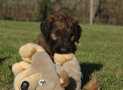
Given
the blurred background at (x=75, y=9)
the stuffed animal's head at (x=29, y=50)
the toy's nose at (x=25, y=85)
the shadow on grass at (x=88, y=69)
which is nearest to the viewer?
the toy's nose at (x=25, y=85)

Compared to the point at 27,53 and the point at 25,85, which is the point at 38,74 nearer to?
the point at 25,85

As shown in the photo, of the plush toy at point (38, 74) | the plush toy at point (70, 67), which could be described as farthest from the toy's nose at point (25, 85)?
the plush toy at point (70, 67)

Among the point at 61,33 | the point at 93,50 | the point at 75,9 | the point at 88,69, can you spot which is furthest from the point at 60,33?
the point at 75,9

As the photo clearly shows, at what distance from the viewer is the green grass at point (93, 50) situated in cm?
735

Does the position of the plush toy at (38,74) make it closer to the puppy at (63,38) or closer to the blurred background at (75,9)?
the puppy at (63,38)

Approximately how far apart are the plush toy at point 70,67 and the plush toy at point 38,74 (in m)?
0.16

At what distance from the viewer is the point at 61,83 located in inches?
220

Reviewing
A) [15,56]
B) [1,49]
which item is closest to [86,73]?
[15,56]

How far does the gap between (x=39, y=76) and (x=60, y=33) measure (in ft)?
1.91

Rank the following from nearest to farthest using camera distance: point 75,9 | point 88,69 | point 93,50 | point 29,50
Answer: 1. point 29,50
2. point 88,69
3. point 93,50
4. point 75,9

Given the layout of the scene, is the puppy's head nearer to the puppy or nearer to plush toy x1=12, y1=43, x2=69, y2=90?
the puppy

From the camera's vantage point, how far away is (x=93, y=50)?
10039mm

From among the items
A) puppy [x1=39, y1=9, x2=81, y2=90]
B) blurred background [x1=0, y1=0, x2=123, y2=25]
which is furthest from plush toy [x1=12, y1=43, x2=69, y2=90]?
blurred background [x1=0, y1=0, x2=123, y2=25]

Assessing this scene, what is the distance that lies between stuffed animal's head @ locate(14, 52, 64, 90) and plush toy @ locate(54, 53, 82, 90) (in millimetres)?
193
